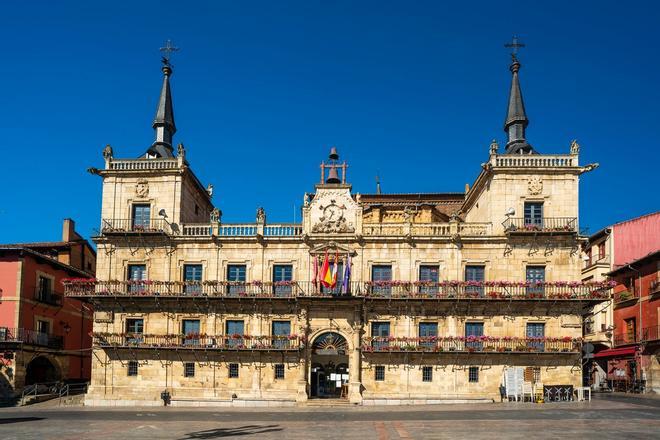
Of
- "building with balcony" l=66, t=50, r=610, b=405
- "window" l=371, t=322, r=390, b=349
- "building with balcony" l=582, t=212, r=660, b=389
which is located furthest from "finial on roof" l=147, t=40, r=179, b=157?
"building with balcony" l=582, t=212, r=660, b=389

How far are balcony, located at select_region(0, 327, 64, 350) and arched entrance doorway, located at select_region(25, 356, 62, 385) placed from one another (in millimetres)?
1910

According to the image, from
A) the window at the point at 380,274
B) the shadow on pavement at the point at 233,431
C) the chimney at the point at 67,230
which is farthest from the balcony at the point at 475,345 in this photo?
the chimney at the point at 67,230

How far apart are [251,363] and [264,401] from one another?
291 cm

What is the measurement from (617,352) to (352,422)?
33918 millimetres

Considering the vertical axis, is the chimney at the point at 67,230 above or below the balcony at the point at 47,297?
above

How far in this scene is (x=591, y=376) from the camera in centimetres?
6116

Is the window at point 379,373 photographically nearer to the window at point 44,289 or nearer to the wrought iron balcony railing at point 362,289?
the wrought iron balcony railing at point 362,289

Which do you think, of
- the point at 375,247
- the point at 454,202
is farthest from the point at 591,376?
the point at 375,247

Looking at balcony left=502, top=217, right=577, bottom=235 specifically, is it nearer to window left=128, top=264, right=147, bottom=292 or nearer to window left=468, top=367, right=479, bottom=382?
window left=468, top=367, right=479, bottom=382

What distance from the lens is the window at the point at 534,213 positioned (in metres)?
43.3

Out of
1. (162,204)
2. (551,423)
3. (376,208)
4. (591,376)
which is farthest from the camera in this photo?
(591,376)

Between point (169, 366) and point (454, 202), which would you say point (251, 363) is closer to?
point (169, 366)

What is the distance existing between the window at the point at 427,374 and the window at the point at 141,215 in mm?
21006

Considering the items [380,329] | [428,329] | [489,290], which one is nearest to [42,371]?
[380,329]
